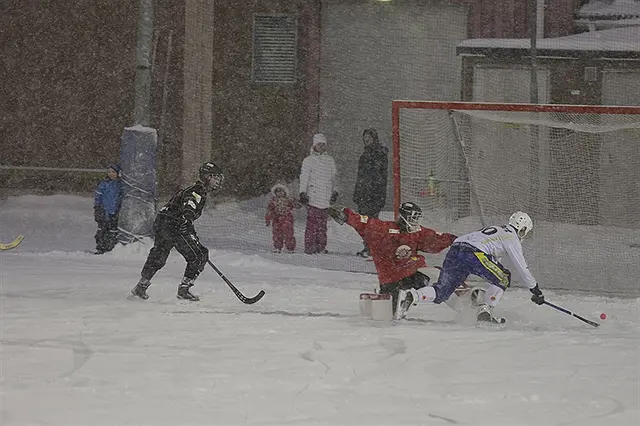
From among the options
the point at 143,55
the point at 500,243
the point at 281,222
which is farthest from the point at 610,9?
the point at 500,243

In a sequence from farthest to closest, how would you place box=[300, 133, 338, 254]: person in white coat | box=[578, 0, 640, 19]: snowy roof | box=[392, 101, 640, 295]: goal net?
box=[578, 0, 640, 19]: snowy roof → box=[300, 133, 338, 254]: person in white coat → box=[392, 101, 640, 295]: goal net

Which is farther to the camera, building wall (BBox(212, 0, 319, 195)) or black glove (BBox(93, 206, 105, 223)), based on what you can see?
building wall (BBox(212, 0, 319, 195))

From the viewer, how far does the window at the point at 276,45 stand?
59.9 feet

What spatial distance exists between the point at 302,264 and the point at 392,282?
365 centimetres

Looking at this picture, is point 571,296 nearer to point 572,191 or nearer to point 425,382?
point 572,191

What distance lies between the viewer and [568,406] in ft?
18.4

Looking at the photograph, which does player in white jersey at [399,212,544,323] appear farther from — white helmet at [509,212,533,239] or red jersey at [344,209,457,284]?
red jersey at [344,209,457,284]

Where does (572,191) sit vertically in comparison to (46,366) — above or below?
above

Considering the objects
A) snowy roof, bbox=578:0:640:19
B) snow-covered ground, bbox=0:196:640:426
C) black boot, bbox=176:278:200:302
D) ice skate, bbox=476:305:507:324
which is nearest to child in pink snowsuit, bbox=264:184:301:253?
snow-covered ground, bbox=0:196:640:426

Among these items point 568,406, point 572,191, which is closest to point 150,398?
point 568,406

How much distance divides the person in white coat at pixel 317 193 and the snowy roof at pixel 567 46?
4094 mm

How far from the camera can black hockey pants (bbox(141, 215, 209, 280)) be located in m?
8.96

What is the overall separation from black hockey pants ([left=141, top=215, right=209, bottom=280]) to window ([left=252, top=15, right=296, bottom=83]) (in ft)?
31.2

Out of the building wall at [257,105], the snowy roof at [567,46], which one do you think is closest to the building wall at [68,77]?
the building wall at [257,105]
